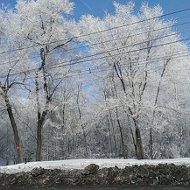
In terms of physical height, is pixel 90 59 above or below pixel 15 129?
above

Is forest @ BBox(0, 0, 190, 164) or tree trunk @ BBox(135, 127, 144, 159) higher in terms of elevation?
forest @ BBox(0, 0, 190, 164)

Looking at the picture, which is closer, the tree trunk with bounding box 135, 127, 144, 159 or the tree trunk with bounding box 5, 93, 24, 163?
the tree trunk with bounding box 5, 93, 24, 163

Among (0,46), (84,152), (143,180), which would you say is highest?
→ (0,46)

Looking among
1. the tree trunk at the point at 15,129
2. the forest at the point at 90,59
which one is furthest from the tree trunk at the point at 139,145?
the tree trunk at the point at 15,129

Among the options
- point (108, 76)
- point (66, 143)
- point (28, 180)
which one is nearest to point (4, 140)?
point (66, 143)

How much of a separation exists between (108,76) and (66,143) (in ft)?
77.4

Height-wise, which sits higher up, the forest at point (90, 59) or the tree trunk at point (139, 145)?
the forest at point (90, 59)

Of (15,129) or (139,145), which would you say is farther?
(139,145)

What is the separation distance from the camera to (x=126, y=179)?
17953 mm

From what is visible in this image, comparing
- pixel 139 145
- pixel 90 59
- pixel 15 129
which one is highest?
pixel 90 59

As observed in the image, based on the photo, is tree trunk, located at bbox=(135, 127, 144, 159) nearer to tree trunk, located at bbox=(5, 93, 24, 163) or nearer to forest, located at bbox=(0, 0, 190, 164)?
forest, located at bbox=(0, 0, 190, 164)

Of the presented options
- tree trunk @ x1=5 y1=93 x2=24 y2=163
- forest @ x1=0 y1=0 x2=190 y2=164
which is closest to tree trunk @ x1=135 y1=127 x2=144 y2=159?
forest @ x1=0 y1=0 x2=190 y2=164

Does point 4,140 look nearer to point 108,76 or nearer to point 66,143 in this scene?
point 66,143

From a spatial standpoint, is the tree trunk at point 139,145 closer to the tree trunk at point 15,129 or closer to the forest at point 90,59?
the forest at point 90,59
